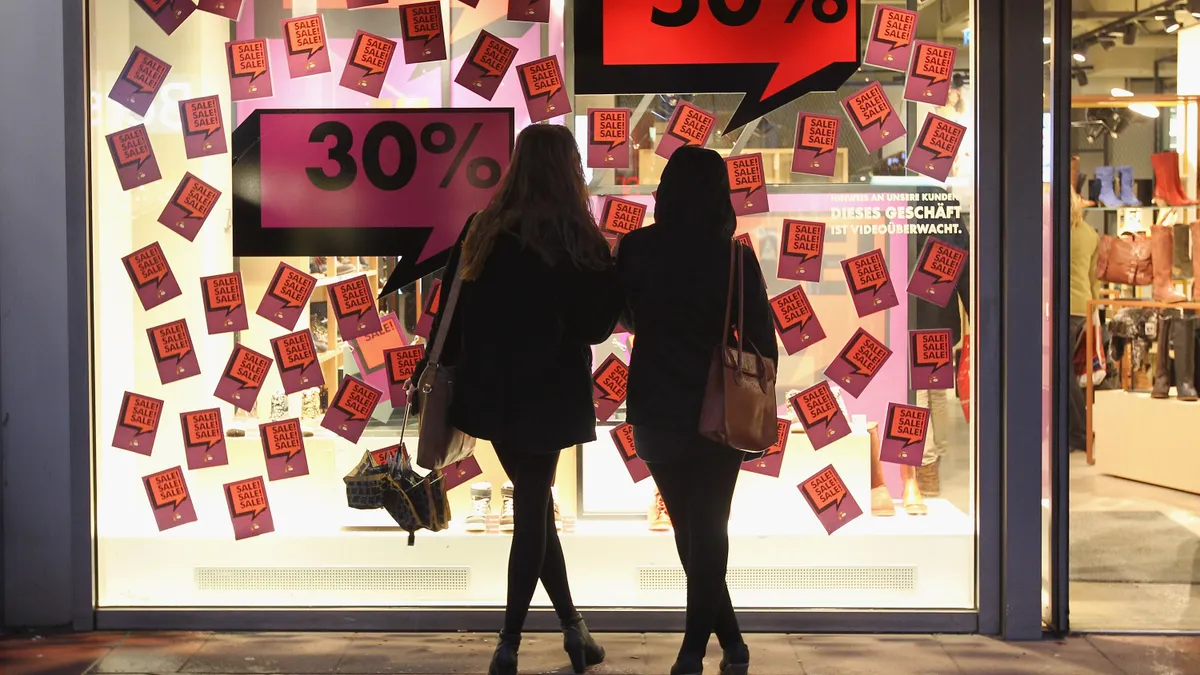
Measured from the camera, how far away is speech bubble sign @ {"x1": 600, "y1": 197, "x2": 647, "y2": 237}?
4.04 m

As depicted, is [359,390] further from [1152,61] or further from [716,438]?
[1152,61]

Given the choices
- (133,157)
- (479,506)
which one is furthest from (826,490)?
(133,157)

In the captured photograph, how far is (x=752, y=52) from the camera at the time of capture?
3984 mm

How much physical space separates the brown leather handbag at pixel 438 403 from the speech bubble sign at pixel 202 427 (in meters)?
1.19

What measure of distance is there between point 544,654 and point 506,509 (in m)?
0.58

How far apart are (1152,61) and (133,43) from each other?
12.2m

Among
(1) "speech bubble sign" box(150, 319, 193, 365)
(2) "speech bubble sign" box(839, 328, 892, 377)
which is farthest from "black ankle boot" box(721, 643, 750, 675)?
(1) "speech bubble sign" box(150, 319, 193, 365)

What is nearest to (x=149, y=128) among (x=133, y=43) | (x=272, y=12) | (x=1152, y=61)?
(x=133, y=43)

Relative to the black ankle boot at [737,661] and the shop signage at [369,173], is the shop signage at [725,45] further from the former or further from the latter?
the black ankle boot at [737,661]

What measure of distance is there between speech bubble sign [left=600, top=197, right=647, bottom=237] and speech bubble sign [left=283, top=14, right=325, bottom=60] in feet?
3.65

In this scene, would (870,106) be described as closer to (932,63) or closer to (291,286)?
(932,63)

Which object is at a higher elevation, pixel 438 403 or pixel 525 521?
pixel 438 403

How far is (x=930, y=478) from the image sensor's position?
407cm

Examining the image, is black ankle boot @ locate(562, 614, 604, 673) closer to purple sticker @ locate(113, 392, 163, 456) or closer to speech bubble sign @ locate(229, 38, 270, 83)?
purple sticker @ locate(113, 392, 163, 456)
